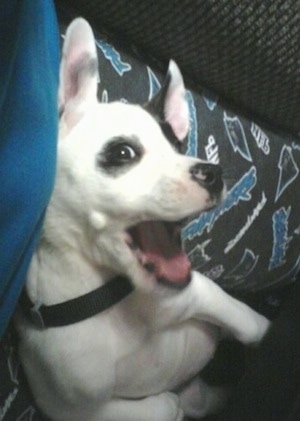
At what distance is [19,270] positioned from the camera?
2.30ft

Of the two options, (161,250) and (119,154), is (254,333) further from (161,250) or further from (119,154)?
(119,154)

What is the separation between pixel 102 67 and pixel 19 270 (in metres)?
0.29

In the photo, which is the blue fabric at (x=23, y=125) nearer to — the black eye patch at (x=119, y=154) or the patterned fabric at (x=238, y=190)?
the black eye patch at (x=119, y=154)

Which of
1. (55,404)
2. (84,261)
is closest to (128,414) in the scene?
(55,404)

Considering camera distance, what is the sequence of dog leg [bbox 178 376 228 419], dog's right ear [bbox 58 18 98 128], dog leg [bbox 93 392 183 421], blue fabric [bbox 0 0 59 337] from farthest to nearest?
dog leg [bbox 178 376 228 419], dog leg [bbox 93 392 183 421], dog's right ear [bbox 58 18 98 128], blue fabric [bbox 0 0 59 337]

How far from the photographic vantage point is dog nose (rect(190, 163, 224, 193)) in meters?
0.70

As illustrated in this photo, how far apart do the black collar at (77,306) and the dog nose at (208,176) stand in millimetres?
145

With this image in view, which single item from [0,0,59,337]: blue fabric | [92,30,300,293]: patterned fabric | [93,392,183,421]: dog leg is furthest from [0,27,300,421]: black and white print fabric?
[0,0,59,337]: blue fabric

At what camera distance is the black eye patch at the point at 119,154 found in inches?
27.8

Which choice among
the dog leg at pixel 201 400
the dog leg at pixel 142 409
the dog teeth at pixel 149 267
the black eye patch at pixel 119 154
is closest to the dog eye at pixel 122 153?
the black eye patch at pixel 119 154

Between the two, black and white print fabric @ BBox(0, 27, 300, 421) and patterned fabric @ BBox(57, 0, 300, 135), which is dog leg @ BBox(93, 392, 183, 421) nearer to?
black and white print fabric @ BBox(0, 27, 300, 421)

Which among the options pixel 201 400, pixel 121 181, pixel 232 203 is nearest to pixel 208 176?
pixel 121 181

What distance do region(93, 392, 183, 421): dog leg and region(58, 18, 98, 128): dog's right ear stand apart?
1.17 ft

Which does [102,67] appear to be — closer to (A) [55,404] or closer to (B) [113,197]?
(B) [113,197]
